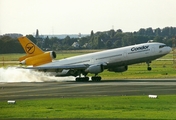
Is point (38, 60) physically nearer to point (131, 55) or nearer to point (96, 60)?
point (96, 60)

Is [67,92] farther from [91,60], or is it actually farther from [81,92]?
[91,60]

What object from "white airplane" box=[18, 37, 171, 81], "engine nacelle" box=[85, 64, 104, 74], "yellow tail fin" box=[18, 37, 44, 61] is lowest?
"engine nacelle" box=[85, 64, 104, 74]

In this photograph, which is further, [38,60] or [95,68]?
[38,60]

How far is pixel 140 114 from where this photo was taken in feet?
113

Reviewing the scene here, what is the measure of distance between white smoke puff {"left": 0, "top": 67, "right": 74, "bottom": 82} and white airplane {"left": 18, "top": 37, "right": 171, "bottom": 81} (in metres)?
1.99

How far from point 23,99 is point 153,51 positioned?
2842 cm

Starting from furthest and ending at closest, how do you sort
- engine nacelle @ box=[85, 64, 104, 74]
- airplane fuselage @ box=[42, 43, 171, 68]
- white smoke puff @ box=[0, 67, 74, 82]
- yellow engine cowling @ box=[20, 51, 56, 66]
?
white smoke puff @ box=[0, 67, 74, 82], yellow engine cowling @ box=[20, 51, 56, 66], engine nacelle @ box=[85, 64, 104, 74], airplane fuselage @ box=[42, 43, 171, 68]

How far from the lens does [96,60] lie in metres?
72.2

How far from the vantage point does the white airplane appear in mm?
70438

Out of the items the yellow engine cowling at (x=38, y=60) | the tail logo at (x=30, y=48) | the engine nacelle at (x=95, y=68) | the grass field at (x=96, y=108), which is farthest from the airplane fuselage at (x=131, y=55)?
the grass field at (x=96, y=108)

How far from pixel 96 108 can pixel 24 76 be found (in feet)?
131

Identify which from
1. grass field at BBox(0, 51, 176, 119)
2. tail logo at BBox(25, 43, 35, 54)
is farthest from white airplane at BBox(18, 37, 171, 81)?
grass field at BBox(0, 51, 176, 119)

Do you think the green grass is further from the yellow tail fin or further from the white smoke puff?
the white smoke puff

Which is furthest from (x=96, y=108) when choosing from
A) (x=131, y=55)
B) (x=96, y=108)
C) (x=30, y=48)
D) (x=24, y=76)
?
(x=24, y=76)
